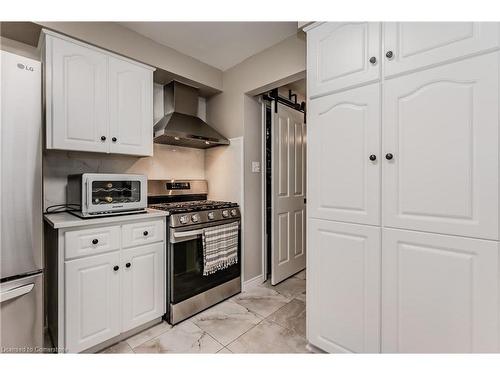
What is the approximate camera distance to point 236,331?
1851 millimetres

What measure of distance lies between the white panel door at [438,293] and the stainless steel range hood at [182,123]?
178 cm

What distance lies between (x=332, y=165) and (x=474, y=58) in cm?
76

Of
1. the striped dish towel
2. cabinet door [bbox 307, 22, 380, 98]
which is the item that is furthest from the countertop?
cabinet door [bbox 307, 22, 380, 98]

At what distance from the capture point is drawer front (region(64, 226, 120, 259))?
58.2 inches

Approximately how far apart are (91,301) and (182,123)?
1.60 meters

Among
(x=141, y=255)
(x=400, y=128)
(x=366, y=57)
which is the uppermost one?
(x=366, y=57)

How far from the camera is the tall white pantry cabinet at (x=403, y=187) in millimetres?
1030

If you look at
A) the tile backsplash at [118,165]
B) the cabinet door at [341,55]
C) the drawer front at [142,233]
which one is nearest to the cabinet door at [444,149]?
the cabinet door at [341,55]

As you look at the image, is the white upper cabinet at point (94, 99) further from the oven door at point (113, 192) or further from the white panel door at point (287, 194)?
the white panel door at point (287, 194)

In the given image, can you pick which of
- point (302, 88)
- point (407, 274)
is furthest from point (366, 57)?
point (302, 88)
